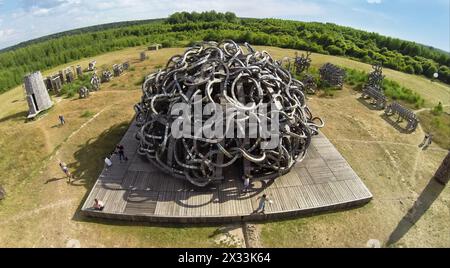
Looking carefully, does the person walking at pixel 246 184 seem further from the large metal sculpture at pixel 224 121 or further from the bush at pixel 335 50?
the bush at pixel 335 50

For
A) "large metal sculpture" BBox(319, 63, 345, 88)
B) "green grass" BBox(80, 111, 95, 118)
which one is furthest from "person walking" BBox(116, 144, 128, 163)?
"large metal sculpture" BBox(319, 63, 345, 88)

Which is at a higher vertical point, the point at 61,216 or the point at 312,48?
the point at 312,48

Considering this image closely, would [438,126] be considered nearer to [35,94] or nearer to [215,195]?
[215,195]

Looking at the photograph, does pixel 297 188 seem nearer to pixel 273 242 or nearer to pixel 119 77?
pixel 273 242

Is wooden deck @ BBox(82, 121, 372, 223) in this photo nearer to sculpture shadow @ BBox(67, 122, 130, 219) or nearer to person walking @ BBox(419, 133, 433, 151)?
sculpture shadow @ BBox(67, 122, 130, 219)

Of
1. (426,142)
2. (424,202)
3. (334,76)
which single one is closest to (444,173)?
(424,202)

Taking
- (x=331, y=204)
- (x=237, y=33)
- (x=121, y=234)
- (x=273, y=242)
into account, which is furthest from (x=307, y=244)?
(x=237, y=33)

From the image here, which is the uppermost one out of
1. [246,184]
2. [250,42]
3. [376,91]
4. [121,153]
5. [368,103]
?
[250,42]
